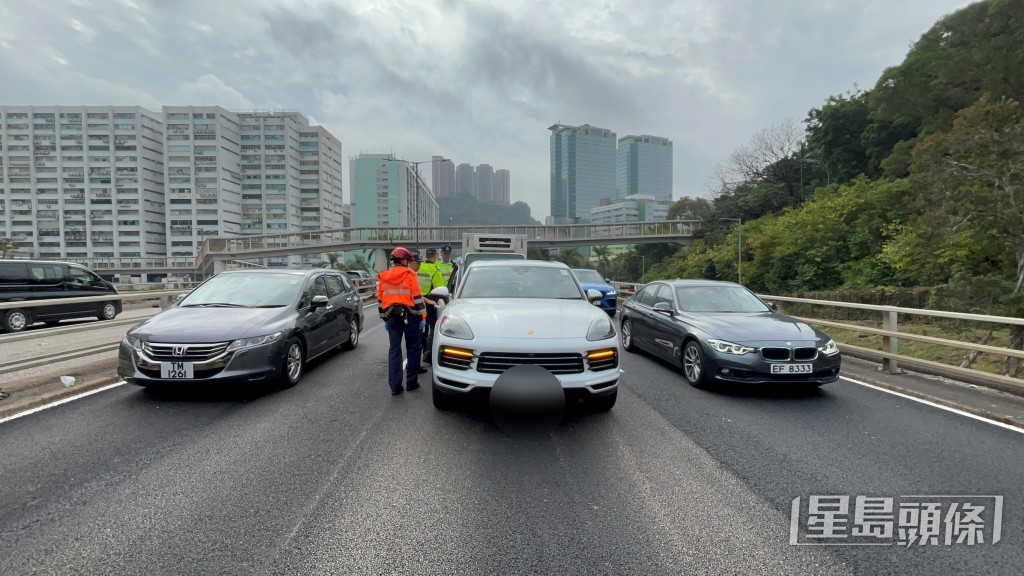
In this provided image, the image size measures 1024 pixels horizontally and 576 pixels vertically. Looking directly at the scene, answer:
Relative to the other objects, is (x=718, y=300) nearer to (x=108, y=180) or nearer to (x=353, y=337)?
(x=353, y=337)

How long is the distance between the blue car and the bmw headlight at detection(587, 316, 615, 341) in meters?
8.62

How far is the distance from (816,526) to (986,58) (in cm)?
3711

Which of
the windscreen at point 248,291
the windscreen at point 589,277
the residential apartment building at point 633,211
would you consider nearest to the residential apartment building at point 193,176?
the residential apartment building at point 633,211

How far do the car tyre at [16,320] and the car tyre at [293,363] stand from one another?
10321 mm

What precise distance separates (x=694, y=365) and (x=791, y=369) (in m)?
1.12

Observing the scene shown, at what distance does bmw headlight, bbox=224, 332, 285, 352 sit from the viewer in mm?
5340

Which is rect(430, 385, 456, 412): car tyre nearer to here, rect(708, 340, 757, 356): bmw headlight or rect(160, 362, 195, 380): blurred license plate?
rect(160, 362, 195, 380): blurred license plate

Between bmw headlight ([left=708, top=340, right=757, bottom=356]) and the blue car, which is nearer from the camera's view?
bmw headlight ([left=708, top=340, right=757, bottom=356])

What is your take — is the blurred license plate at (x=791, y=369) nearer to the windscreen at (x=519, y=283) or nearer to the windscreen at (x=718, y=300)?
the windscreen at (x=718, y=300)

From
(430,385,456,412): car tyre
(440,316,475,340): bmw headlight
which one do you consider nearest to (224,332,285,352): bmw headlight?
(430,385,456,412): car tyre

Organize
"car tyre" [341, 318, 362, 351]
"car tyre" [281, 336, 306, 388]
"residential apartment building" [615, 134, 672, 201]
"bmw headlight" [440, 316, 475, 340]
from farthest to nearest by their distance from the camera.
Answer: "residential apartment building" [615, 134, 672, 201]
"car tyre" [341, 318, 362, 351]
"car tyre" [281, 336, 306, 388]
"bmw headlight" [440, 316, 475, 340]

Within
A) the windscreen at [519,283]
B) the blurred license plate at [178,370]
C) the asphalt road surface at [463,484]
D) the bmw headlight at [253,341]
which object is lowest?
the asphalt road surface at [463,484]

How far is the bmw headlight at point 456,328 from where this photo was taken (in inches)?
175

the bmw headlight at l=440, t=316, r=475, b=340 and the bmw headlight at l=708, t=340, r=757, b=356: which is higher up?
the bmw headlight at l=440, t=316, r=475, b=340
